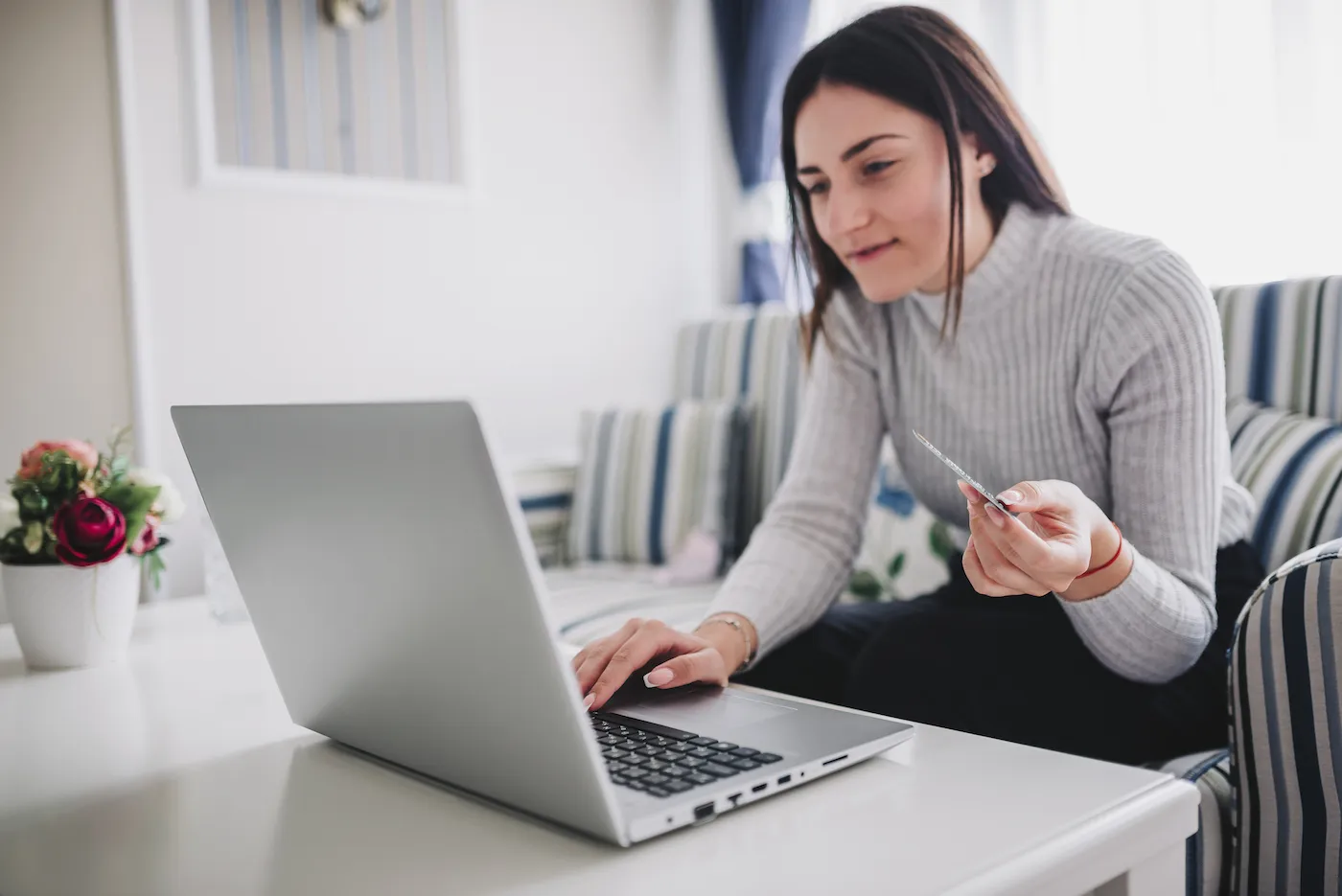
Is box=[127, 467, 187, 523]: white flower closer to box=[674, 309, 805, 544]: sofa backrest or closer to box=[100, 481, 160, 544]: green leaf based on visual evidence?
box=[100, 481, 160, 544]: green leaf

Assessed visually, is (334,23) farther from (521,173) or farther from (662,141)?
(662,141)

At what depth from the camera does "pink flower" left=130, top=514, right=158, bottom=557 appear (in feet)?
4.01

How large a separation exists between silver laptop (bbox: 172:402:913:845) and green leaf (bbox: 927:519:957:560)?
1062 mm

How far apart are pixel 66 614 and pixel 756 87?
2031mm

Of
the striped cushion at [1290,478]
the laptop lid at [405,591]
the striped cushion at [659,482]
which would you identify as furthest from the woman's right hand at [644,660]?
the striped cushion at [659,482]

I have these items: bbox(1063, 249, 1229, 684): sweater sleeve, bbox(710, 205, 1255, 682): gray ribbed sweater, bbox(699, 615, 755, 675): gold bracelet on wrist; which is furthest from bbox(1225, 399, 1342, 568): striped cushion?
bbox(699, 615, 755, 675): gold bracelet on wrist

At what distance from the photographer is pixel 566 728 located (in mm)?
527

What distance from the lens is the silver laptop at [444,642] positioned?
53cm

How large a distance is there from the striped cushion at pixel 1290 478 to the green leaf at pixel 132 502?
49.4 inches

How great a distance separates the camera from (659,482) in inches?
84.7

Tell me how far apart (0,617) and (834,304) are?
160 cm

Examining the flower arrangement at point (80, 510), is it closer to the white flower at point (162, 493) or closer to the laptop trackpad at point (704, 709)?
the white flower at point (162, 493)

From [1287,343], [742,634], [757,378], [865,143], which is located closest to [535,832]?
[742,634]

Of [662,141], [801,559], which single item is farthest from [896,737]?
[662,141]
